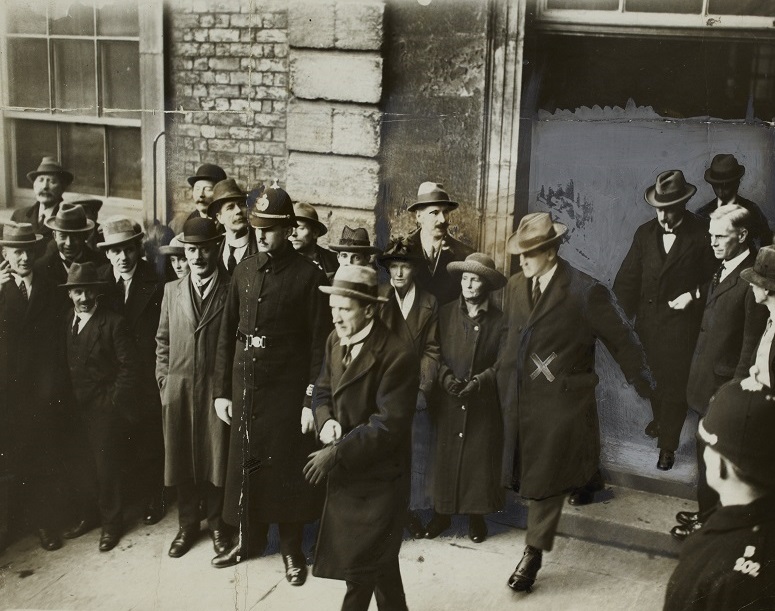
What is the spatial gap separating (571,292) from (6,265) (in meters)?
2.87

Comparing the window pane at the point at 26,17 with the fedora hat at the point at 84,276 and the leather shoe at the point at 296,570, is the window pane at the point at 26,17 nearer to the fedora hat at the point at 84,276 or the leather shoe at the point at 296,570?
the fedora hat at the point at 84,276

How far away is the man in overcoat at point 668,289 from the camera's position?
3732mm

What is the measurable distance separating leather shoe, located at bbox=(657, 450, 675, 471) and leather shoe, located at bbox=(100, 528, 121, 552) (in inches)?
109

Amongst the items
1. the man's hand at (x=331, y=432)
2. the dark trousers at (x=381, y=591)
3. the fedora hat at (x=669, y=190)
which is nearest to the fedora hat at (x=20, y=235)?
the man's hand at (x=331, y=432)

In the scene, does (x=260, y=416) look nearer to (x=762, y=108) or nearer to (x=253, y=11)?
(x=253, y=11)

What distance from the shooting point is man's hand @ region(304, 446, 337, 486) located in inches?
157

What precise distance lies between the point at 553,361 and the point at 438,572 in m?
1.15

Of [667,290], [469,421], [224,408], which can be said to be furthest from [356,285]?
[667,290]

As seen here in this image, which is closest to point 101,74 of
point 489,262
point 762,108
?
point 489,262

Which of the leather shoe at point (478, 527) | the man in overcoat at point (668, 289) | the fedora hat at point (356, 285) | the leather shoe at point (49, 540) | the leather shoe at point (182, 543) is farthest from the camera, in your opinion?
the leather shoe at point (49, 540)

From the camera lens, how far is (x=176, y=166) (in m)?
4.27

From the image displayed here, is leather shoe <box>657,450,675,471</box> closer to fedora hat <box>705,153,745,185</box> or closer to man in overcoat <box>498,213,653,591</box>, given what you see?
man in overcoat <box>498,213,653,591</box>

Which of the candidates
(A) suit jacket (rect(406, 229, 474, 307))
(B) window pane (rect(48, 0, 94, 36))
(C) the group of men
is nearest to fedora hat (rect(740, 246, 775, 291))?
(C) the group of men

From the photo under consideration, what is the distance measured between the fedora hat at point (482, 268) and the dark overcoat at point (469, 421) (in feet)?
0.41
